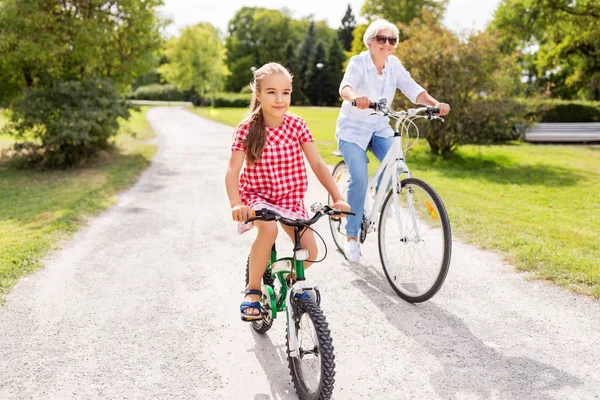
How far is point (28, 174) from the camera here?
11.1 metres

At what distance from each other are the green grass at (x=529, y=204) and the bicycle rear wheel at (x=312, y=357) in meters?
2.60

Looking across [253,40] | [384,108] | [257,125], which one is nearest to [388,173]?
[384,108]

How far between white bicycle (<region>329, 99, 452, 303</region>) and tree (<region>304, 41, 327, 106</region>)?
57.6m

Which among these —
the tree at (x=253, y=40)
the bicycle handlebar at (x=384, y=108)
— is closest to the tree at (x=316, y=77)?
the tree at (x=253, y=40)

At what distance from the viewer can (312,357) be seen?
2770 mm

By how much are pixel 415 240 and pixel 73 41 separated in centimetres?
968

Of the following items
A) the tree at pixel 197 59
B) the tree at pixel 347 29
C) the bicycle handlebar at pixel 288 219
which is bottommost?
the bicycle handlebar at pixel 288 219

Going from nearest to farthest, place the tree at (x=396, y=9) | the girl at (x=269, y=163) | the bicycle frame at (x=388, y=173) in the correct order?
1. the girl at (x=269, y=163)
2. the bicycle frame at (x=388, y=173)
3. the tree at (x=396, y=9)

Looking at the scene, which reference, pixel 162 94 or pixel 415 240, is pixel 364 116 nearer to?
pixel 415 240

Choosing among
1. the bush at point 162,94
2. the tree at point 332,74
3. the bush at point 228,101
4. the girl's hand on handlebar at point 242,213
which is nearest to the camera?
the girl's hand on handlebar at point 242,213

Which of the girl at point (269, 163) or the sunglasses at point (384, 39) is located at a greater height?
the sunglasses at point (384, 39)

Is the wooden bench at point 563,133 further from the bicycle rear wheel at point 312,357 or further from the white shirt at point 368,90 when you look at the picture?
the bicycle rear wheel at point 312,357

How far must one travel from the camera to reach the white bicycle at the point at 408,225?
3.75m

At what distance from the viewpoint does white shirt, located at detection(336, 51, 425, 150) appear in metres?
4.44
